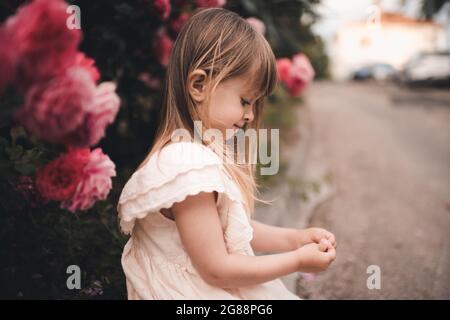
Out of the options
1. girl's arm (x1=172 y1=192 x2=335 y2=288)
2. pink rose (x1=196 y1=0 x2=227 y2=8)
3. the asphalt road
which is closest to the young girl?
girl's arm (x1=172 y1=192 x2=335 y2=288)

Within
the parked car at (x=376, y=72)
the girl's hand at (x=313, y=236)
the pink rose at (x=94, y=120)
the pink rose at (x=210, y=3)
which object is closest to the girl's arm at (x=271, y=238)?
the girl's hand at (x=313, y=236)

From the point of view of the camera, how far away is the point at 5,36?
815 millimetres

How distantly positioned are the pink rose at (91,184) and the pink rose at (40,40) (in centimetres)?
33

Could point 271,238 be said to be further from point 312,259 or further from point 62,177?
point 62,177

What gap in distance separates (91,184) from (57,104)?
32 centimetres

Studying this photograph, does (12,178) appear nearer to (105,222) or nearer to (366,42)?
(105,222)

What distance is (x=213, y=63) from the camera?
1316mm

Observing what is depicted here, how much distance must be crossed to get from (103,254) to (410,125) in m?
7.36

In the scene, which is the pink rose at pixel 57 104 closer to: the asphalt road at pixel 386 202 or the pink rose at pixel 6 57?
the pink rose at pixel 6 57

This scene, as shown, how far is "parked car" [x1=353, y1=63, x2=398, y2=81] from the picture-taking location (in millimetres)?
21705

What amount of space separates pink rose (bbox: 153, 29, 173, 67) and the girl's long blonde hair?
3.32ft

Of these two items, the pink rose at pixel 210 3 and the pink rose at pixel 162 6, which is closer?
the pink rose at pixel 162 6

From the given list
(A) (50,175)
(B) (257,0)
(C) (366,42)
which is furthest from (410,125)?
(A) (50,175)

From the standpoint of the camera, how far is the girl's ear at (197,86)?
134 centimetres
